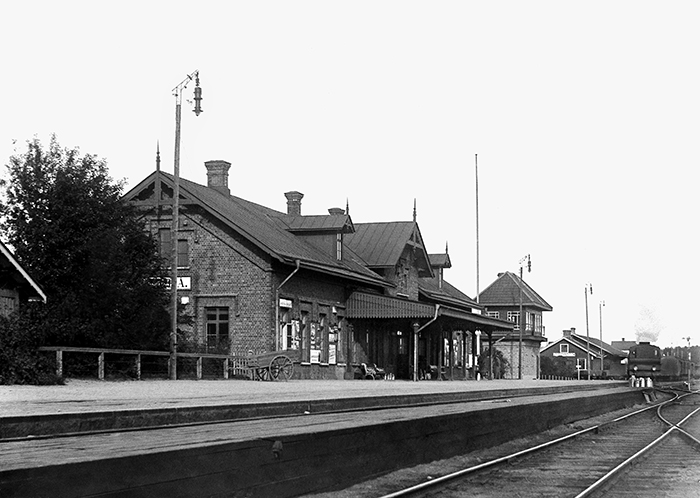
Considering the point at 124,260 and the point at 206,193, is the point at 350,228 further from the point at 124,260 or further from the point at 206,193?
the point at 124,260

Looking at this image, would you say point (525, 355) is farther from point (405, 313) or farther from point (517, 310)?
point (405, 313)

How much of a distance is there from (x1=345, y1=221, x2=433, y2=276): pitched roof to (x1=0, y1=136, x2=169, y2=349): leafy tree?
22.0 m

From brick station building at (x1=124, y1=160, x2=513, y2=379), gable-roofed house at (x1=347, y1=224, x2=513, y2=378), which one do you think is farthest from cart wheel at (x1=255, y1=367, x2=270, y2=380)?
gable-roofed house at (x1=347, y1=224, x2=513, y2=378)

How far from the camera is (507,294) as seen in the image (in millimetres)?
100438

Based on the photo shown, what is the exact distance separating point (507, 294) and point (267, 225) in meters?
59.2

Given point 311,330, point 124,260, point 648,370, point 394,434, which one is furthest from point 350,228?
point 394,434

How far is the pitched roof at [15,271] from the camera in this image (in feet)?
88.7

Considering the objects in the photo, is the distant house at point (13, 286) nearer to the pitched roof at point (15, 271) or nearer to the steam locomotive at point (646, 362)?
the pitched roof at point (15, 271)

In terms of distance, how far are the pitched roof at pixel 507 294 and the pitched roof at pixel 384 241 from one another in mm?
45379

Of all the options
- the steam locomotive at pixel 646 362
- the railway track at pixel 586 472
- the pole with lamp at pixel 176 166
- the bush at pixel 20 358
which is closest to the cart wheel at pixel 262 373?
the pole with lamp at pixel 176 166

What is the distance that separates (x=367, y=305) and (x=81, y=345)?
1821 cm

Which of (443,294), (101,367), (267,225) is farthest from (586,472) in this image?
(443,294)

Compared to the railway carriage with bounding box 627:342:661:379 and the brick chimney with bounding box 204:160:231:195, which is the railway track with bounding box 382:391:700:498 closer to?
the brick chimney with bounding box 204:160:231:195

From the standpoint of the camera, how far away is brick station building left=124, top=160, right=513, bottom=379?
38.7m
